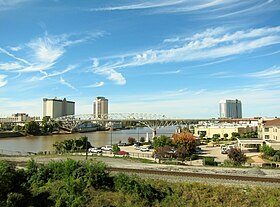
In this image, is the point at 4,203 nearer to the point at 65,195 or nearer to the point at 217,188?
the point at 65,195

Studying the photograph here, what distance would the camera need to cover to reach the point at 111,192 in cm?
1256

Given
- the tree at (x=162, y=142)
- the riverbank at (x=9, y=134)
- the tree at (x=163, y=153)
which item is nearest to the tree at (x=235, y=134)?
the tree at (x=162, y=142)

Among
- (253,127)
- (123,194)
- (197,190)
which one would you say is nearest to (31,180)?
(123,194)

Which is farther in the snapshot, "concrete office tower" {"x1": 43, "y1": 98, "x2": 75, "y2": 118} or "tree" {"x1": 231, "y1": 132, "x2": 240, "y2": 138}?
"concrete office tower" {"x1": 43, "y1": 98, "x2": 75, "y2": 118}

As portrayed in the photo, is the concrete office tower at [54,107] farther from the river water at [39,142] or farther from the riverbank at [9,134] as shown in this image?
the river water at [39,142]

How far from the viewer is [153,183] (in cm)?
1297

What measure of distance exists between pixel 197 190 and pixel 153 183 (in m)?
2.00

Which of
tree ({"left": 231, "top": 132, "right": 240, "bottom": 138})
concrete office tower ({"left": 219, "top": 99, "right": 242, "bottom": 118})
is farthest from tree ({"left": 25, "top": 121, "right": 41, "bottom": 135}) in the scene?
concrete office tower ({"left": 219, "top": 99, "right": 242, "bottom": 118})

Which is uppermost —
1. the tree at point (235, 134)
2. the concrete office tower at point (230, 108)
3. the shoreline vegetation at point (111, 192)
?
the concrete office tower at point (230, 108)

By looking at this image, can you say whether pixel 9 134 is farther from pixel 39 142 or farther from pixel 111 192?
pixel 111 192

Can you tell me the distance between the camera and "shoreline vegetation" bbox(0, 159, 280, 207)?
11.3m

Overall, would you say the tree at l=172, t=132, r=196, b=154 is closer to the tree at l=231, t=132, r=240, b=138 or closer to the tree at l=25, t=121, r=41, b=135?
the tree at l=231, t=132, r=240, b=138

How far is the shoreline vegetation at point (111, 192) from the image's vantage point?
37.1ft

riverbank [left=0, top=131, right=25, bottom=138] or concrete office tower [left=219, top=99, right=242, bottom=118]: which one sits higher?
concrete office tower [left=219, top=99, right=242, bottom=118]
